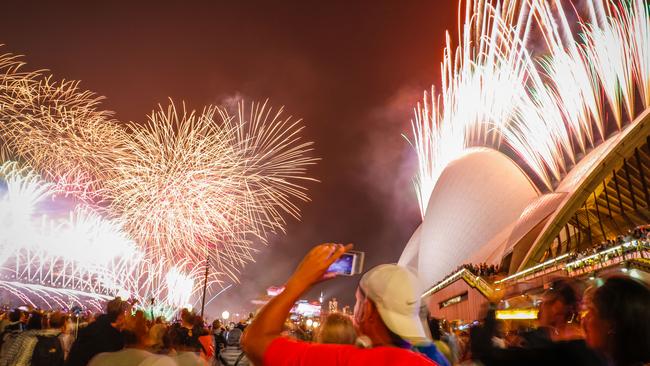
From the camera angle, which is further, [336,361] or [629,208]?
[629,208]

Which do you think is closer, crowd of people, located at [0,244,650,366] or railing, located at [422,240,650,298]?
crowd of people, located at [0,244,650,366]

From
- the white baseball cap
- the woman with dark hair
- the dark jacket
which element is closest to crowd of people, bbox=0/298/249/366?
the dark jacket

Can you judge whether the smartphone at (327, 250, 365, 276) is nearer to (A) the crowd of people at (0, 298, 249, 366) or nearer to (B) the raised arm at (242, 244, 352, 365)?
(B) the raised arm at (242, 244, 352, 365)

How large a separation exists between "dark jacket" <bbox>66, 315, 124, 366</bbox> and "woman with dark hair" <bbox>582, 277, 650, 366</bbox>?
14.5 feet

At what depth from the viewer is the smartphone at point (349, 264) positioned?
2139mm

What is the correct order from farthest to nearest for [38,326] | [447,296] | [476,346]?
[447,296]
[38,326]
[476,346]

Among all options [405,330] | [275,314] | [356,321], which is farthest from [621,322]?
[275,314]

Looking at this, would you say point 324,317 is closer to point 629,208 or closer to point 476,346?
point 476,346

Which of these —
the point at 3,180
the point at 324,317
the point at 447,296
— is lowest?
the point at 324,317

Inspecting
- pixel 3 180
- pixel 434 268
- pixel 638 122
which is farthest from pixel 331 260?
pixel 434 268

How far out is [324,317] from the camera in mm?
3693

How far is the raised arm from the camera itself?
5.71 feet

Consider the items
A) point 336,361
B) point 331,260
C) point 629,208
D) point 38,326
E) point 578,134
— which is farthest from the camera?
point 629,208

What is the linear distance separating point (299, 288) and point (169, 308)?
23.0m
